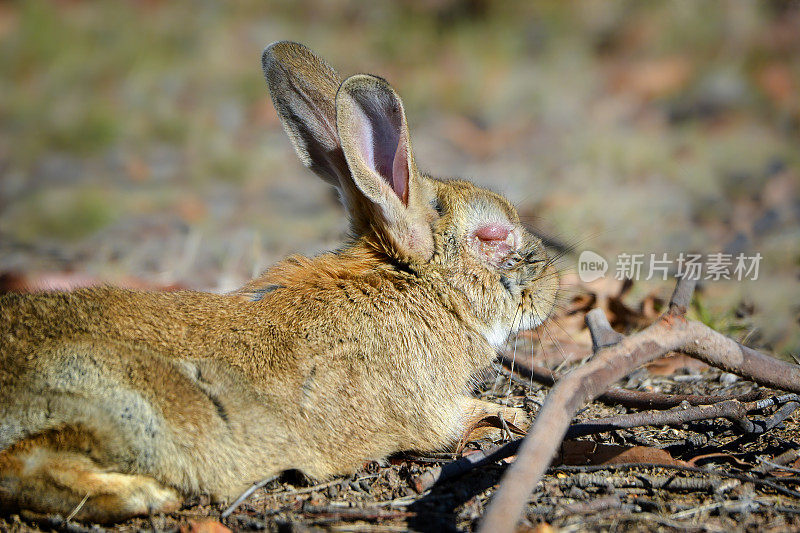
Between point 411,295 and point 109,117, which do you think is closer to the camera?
point 411,295

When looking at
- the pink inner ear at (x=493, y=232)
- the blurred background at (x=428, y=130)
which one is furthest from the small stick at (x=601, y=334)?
the blurred background at (x=428, y=130)

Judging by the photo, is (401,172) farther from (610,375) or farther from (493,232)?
(610,375)

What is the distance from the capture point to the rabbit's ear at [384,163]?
349 centimetres

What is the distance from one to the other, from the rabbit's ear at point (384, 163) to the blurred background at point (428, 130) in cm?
159

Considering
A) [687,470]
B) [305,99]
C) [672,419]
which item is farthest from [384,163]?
[687,470]

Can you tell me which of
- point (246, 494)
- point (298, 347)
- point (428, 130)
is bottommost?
point (246, 494)

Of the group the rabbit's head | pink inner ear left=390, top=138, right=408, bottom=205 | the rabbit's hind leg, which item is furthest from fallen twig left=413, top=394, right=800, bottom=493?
pink inner ear left=390, top=138, right=408, bottom=205

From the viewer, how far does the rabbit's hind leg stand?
2.95m

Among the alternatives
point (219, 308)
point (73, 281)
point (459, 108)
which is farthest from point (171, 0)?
point (219, 308)

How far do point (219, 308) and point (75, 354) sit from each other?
643 mm

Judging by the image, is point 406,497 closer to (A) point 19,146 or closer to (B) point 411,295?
(B) point 411,295

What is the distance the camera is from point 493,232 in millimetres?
3951

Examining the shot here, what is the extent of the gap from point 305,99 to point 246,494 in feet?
6.03

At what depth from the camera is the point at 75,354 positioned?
3113 mm
